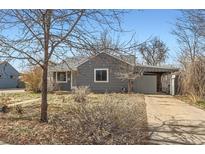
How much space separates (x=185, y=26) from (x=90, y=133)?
4808 millimetres

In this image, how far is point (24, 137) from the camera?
6504mm

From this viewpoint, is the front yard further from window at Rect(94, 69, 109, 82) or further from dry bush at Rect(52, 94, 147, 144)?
window at Rect(94, 69, 109, 82)

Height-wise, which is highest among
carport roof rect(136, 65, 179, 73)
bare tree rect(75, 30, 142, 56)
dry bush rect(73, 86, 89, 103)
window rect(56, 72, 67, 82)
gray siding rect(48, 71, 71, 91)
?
bare tree rect(75, 30, 142, 56)

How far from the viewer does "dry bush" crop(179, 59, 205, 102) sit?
1288 cm

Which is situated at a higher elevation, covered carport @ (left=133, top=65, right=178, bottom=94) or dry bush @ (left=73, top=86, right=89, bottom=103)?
covered carport @ (left=133, top=65, right=178, bottom=94)

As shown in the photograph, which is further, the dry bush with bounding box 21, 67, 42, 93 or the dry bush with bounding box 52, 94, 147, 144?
the dry bush with bounding box 21, 67, 42, 93

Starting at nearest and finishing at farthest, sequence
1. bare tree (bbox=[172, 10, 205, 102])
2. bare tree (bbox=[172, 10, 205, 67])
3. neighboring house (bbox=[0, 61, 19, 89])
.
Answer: neighboring house (bbox=[0, 61, 19, 89])
bare tree (bbox=[172, 10, 205, 67])
bare tree (bbox=[172, 10, 205, 102])

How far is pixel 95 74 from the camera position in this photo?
10.0 meters

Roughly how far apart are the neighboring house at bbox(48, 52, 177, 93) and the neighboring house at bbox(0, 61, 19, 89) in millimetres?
853

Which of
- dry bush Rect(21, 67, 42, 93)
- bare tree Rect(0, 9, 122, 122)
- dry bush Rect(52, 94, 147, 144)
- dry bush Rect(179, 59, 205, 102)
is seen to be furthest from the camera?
dry bush Rect(179, 59, 205, 102)

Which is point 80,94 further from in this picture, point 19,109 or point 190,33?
point 190,33

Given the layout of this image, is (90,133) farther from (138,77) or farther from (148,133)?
(138,77)

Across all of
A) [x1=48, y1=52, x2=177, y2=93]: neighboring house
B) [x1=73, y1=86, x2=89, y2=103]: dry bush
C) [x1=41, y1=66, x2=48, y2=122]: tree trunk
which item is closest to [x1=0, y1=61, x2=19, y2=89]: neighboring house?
[x1=41, y1=66, x2=48, y2=122]: tree trunk
